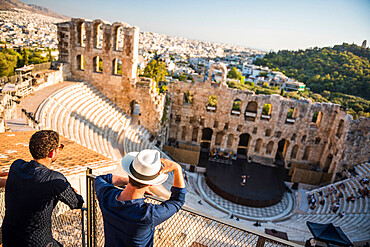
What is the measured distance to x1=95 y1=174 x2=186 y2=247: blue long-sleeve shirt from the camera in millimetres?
2604

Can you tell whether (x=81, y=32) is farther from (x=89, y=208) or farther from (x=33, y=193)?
(x=33, y=193)

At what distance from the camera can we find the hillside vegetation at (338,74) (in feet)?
146

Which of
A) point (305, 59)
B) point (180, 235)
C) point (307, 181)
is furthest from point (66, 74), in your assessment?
point (305, 59)

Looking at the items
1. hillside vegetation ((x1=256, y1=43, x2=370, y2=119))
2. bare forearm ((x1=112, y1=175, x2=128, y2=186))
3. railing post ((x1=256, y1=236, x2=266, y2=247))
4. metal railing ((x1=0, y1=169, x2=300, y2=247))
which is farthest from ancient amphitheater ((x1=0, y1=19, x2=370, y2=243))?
Answer: hillside vegetation ((x1=256, y1=43, x2=370, y2=119))

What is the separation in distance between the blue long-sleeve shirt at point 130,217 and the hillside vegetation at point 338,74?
42.8 m

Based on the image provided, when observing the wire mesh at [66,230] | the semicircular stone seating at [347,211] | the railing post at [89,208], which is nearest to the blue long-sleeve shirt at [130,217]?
the railing post at [89,208]

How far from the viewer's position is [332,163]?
2100 centimetres

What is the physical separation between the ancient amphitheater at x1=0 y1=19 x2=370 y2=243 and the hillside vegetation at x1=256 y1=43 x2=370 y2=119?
68.4 ft

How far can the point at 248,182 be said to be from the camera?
1925 cm

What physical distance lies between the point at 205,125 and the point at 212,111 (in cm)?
147

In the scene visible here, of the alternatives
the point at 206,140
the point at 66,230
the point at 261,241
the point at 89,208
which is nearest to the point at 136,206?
the point at 89,208

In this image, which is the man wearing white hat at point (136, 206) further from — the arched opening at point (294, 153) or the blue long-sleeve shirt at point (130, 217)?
the arched opening at point (294, 153)

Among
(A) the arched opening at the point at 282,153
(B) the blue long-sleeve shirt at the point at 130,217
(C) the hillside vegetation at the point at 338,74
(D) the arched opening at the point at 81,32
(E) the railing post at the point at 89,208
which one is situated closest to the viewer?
(B) the blue long-sleeve shirt at the point at 130,217

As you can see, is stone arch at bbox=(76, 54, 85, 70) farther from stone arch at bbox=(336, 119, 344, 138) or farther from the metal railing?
stone arch at bbox=(336, 119, 344, 138)
